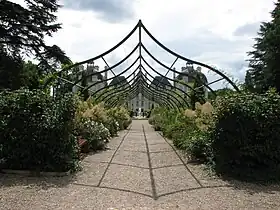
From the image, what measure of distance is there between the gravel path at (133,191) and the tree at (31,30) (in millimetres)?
15147

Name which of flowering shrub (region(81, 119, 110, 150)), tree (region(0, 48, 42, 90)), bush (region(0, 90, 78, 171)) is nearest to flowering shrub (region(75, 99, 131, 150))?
flowering shrub (region(81, 119, 110, 150))

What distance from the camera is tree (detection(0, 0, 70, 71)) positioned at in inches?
821

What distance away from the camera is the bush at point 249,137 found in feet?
21.8

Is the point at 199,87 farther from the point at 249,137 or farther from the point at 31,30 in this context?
the point at 31,30

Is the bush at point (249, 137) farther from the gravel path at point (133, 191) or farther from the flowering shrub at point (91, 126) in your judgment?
the flowering shrub at point (91, 126)

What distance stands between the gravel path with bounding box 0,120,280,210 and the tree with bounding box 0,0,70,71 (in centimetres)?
1515

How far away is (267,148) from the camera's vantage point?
662 cm

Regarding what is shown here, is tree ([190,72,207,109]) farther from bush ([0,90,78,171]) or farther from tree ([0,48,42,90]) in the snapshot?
tree ([0,48,42,90])

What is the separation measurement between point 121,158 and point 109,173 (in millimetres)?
2051

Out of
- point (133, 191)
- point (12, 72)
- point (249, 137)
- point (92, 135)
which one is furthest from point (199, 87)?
point (12, 72)

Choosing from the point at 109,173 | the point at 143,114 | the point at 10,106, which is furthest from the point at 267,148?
the point at 143,114

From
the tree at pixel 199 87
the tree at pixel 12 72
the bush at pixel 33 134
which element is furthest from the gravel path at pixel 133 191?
the tree at pixel 12 72

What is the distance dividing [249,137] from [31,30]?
57.9 feet

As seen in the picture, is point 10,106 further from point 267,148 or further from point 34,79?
point 34,79
